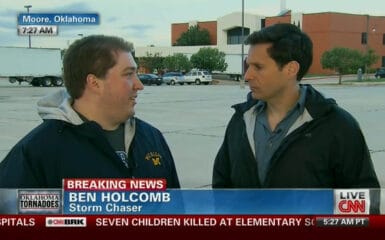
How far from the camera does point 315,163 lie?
5.53 ft

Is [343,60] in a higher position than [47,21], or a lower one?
lower

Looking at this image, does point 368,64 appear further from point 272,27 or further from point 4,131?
point 4,131

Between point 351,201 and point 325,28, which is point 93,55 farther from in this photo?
point 351,201

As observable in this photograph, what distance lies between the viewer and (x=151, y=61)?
5.38 feet

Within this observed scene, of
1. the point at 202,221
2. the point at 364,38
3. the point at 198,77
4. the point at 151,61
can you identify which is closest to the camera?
the point at 202,221

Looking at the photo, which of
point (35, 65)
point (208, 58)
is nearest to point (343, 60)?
point (208, 58)

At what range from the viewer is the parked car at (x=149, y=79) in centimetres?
168

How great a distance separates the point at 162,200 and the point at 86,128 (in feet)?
0.89

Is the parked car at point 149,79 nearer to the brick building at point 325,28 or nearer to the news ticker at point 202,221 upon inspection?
the brick building at point 325,28

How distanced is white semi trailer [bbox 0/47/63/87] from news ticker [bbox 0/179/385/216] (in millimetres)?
300

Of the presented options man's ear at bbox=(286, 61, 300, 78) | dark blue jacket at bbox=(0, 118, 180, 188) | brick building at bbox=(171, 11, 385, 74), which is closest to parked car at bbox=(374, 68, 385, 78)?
brick building at bbox=(171, 11, 385, 74)

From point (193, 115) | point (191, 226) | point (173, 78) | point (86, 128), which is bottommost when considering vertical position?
point (193, 115)

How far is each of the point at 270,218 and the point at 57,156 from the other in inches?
22.0

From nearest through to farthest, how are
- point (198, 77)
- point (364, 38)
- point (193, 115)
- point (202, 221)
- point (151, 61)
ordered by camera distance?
point (202, 221) < point (364, 38) < point (151, 61) < point (198, 77) < point (193, 115)
